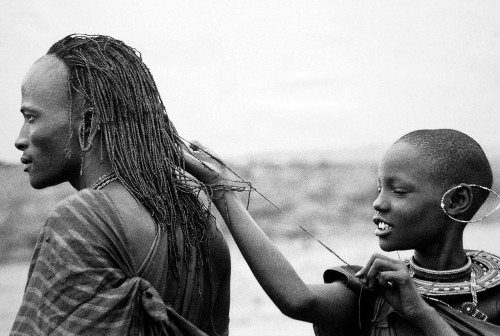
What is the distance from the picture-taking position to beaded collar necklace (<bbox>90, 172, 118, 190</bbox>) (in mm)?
2412

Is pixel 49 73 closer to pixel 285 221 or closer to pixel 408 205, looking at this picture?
pixel 408 205

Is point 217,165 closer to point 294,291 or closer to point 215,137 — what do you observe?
point 294,291

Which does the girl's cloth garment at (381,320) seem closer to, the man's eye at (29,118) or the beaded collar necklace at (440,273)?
the beaded collar necklace at (440,273)

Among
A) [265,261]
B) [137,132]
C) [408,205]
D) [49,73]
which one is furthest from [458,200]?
[49,73]

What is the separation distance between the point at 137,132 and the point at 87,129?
0.12 metres

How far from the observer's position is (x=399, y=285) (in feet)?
8.51

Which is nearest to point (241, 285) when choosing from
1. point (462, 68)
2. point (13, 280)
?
point (13, 280)

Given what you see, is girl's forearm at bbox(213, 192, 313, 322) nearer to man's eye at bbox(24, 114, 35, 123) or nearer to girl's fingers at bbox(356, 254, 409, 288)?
girl's fingers at bbox(356, 254, 409, 288)

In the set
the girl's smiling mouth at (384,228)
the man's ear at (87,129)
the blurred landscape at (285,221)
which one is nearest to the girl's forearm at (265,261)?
the girl's smiling mouth at (384,228)

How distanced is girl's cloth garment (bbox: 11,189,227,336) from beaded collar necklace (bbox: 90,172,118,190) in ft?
0.23

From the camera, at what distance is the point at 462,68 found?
15.3 feet

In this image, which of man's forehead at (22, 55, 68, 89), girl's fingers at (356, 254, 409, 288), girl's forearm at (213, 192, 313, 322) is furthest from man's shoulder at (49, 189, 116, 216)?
girl's fingers at (356, 254, 409, 288)

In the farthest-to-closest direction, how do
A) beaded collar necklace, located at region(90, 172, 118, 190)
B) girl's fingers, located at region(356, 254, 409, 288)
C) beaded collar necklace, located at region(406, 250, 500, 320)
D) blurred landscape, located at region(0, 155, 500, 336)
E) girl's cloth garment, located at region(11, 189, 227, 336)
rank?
1. blurred landscape, located at region(0, 155, 500, 336)
2. beaded collar necklace, located at region(406, 250, 500, 320)
3. girl's fingers, located at region(356, 254, 409, 288)
4. beaded collar necklace, located at region(90, 172, 118, 190)
5. girl's cloth garment, located at region(11, 189, 227, 336)

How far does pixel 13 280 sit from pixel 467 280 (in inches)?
97.0
